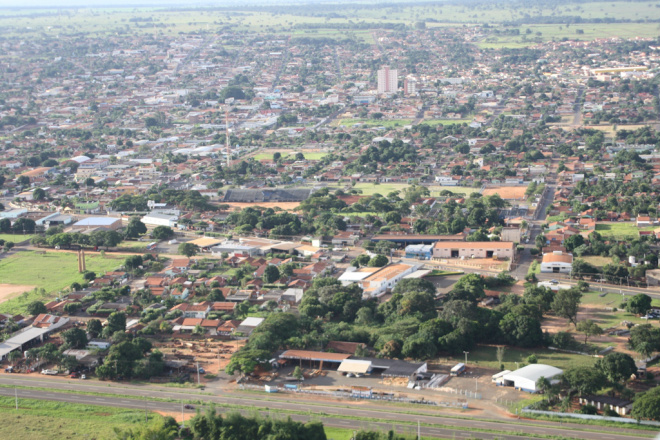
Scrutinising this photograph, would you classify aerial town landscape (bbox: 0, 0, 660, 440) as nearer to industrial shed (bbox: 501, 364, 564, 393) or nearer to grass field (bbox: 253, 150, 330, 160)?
industrial shed (bbox: 501, 364, 564, 393)

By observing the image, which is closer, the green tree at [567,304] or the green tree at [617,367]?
the green tree at [617,367]

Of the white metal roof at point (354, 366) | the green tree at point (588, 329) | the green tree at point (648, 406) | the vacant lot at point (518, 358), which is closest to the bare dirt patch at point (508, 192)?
the green tree at point (588, 329)

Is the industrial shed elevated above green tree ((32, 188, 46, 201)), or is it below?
above

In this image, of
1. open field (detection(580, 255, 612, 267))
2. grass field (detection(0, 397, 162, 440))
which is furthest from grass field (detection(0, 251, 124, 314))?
open field (detection(580, 255, 612, 267))

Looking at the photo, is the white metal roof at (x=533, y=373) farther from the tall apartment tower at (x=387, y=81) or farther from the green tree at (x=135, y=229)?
the tall apartment tower at (x=387, y=81)

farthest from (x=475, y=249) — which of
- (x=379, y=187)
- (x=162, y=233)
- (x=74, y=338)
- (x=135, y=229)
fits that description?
(x=74, y=338)

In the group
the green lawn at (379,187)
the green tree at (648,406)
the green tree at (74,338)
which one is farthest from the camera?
the green lawn at (379,187)
